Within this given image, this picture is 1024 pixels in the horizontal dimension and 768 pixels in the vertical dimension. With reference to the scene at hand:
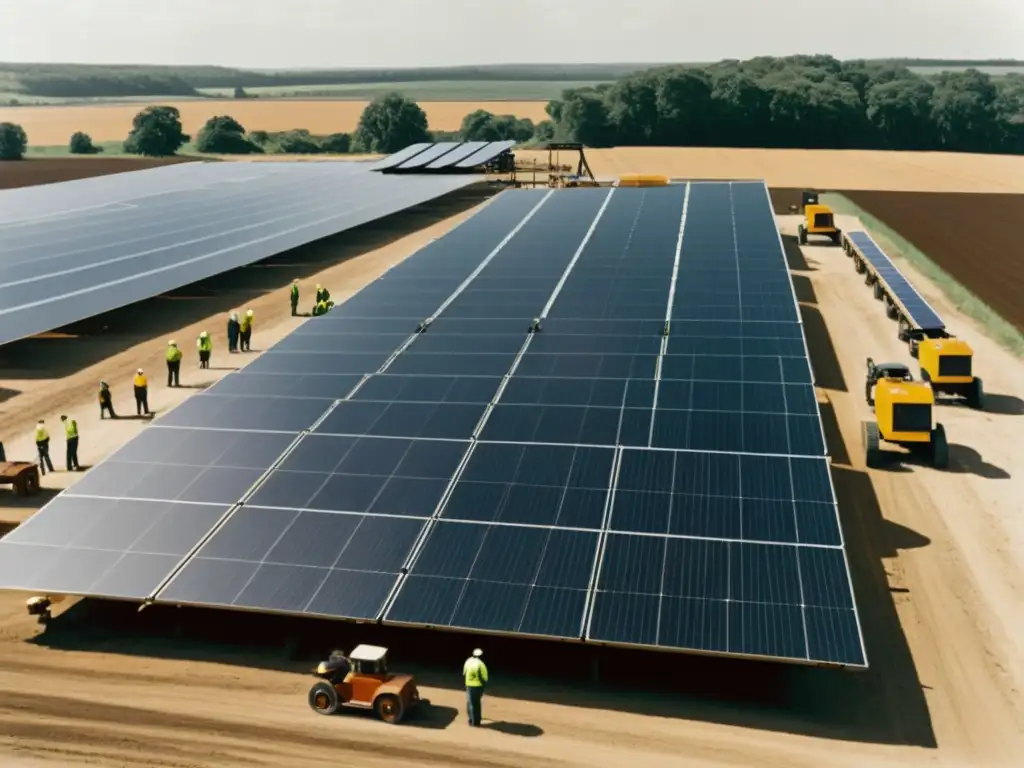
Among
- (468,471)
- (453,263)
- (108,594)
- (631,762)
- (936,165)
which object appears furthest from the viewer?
(936,165)

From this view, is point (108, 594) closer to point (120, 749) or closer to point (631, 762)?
point (120, 749)

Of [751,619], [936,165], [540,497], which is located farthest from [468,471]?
[936,165]

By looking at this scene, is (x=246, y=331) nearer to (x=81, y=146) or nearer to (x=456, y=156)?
(x=456, y=156)

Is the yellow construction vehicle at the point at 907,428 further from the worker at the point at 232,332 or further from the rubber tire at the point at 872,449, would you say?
the worker at the point at 232,332

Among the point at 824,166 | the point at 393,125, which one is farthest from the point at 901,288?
the point at 393,125

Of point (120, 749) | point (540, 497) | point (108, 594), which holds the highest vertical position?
point (540, 497)

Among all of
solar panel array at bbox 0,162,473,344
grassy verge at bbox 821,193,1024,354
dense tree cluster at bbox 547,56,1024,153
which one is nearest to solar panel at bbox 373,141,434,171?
solar panel array at bbox 0,162,473,344
